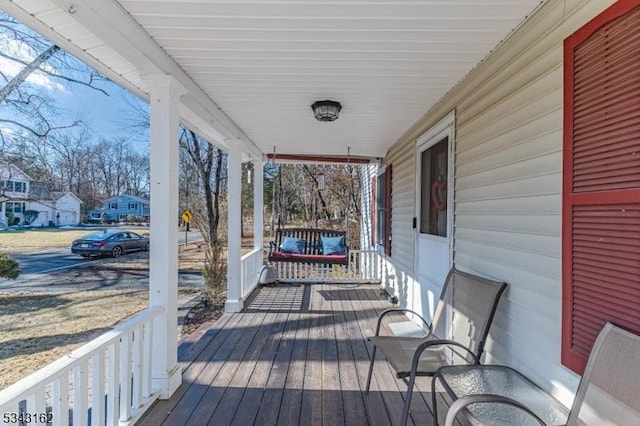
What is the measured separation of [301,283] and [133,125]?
20.5ft

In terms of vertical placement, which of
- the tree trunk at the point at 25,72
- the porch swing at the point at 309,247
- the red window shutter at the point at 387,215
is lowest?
the porch swing at the point at 309,247

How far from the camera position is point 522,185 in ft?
6.44

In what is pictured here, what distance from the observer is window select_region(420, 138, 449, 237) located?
338 centimetres

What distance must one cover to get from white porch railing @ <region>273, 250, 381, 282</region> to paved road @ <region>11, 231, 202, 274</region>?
2.09 m

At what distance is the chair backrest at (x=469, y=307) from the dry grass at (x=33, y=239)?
157 inches

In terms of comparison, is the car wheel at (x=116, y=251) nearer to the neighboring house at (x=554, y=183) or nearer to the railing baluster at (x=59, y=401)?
the railing baluster at (x=59, y=401)

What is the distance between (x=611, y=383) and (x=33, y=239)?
6.98 m

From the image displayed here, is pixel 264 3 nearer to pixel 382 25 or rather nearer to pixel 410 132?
pixel 382 25

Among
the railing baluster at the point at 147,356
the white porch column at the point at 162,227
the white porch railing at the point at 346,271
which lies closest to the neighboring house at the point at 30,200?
the white porch column at the point at 162,227

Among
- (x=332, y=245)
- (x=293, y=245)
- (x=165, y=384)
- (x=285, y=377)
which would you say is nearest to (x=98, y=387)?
(x=165, y=384)

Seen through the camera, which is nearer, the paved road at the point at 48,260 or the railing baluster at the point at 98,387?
the railing baluster at the point at 98,387

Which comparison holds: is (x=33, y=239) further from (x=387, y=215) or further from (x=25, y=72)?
(x=387, y=215)

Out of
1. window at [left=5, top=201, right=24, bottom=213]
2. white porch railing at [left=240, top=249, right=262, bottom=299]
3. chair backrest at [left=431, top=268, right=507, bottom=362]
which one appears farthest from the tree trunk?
chair backrest at [left=431, top=268, right=507, bottom=362]

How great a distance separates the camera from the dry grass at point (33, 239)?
16.5 ft
